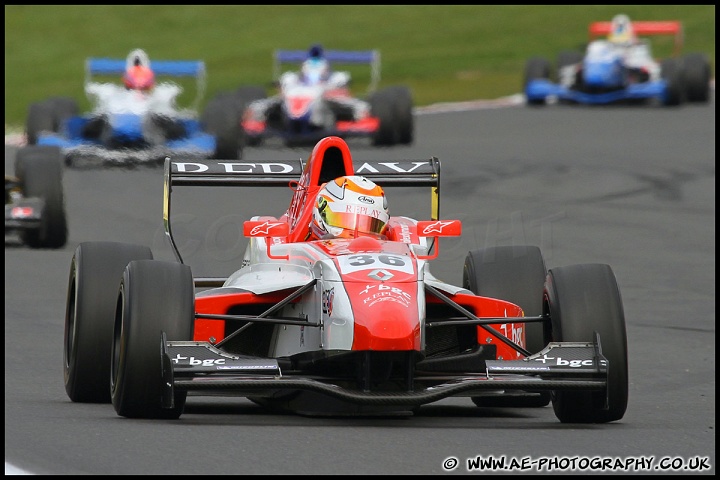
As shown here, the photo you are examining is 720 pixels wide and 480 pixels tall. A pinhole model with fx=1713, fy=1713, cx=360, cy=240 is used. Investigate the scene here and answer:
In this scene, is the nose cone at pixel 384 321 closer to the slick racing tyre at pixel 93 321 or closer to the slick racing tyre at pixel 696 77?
the slick racing tyre at pixel 93 321

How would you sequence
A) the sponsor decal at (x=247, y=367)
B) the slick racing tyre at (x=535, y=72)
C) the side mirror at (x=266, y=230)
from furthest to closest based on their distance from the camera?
1. the slick racing tyre at (x=535, y=72)
2. the side mirror at (x=266, y=230)
3. the sponsor decal at (x=247, y=367)

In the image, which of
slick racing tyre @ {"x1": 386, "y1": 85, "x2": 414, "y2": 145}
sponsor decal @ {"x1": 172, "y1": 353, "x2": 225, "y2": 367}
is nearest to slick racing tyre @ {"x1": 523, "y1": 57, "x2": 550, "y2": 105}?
slick racing tyre @ {"x1": 386, "y1": 85, "x2": 414, "y2": 145}

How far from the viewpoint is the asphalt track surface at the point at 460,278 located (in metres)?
7.46

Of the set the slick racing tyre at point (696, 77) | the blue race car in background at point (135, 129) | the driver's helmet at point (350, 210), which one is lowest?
the driver's helmet at point (350, 210)

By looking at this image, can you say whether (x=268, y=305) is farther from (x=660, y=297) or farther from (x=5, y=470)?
(x=660, y=297)

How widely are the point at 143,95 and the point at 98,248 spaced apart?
15.7 m

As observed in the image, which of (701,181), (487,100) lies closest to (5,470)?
(701,181)

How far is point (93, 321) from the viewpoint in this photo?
29.5ft

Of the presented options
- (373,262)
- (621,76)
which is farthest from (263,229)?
(621,76)

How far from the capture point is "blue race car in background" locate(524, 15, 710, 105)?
3312 cm

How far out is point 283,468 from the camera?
7.00m

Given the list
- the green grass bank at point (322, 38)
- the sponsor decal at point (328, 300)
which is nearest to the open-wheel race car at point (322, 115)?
the green grass bank at point (322, 38)

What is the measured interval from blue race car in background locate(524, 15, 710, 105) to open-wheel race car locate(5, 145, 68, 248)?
17.7 metres

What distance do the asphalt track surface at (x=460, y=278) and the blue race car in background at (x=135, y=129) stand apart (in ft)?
1.37
